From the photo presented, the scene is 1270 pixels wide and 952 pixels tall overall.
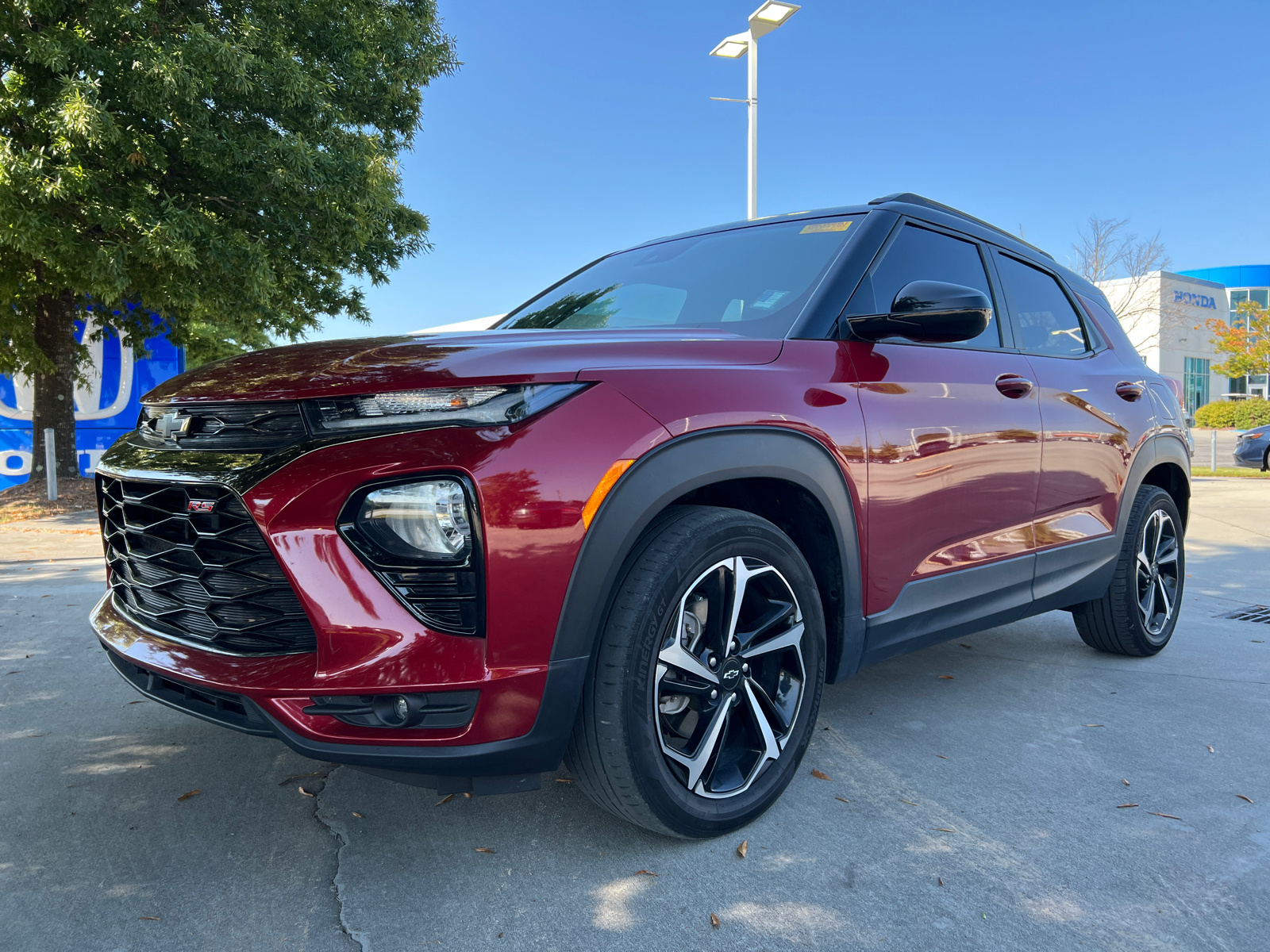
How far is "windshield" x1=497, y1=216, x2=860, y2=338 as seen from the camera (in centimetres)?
281

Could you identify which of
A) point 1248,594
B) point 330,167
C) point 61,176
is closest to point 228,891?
point 1248,594

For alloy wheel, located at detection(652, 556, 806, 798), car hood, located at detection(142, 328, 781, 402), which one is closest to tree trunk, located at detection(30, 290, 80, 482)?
car hood, located at detection(142, 328, 781, 402)

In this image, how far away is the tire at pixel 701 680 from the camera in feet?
6.72

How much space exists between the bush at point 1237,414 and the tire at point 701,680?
39.2 meters

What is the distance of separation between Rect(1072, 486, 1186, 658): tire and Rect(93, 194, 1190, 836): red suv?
1039mm

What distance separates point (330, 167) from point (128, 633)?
367 inches

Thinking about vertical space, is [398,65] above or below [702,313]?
above

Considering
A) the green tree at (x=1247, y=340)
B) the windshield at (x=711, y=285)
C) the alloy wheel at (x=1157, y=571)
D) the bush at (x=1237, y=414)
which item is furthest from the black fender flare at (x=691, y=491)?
the bush at (x=1237, y=414)

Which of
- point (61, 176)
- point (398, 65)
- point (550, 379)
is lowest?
point (550, 379)

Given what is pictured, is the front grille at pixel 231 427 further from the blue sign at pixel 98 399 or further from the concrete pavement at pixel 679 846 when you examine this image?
the blue sign at pixel 98 399

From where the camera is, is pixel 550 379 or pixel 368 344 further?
pixel 368 344

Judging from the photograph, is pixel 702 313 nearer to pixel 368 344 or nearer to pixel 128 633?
pixel 368 344

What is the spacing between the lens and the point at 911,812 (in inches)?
99.0

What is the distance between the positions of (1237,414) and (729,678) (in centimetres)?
4180
